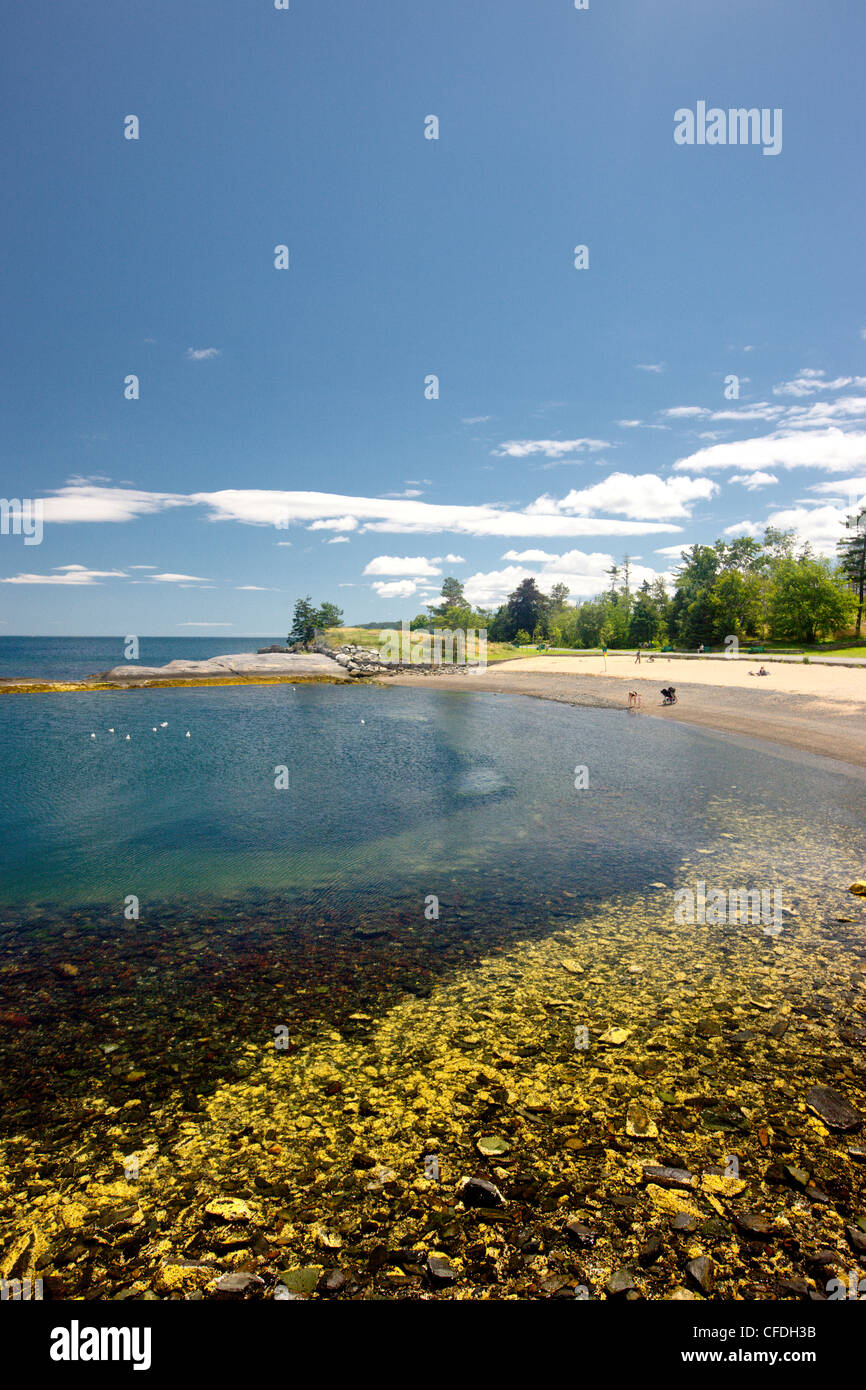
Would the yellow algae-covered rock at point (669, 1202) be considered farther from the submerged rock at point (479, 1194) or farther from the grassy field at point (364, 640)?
the grassy field at point (364, 640)

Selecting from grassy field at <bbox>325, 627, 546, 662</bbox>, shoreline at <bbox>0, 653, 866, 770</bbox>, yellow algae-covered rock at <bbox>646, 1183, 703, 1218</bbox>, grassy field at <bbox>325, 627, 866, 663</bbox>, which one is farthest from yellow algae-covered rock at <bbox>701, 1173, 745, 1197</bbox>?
grassy field at <bbox>325, 627, 546, 662</bbox>

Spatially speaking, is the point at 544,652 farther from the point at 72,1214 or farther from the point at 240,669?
the point at 72,1214

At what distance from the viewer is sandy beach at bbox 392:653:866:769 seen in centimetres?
3881

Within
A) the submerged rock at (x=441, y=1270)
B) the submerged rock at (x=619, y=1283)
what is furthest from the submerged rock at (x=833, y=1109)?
the submerged rock at (x=441, y=1270)

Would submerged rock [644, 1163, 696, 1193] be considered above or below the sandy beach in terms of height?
below

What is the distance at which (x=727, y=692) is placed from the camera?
195 ft

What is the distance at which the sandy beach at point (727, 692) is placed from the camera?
38812 mm

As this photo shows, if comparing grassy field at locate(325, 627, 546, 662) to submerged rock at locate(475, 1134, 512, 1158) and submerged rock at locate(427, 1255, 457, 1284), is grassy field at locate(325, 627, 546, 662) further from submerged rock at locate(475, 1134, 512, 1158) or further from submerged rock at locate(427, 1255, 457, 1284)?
submerged rock at locate(427, 1255, 457, 1284)

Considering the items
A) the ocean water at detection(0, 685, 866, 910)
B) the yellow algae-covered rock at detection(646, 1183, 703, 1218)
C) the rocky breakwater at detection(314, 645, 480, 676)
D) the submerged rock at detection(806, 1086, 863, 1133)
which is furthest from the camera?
the rocky breakwater at detection(314, 645, 480, 676)

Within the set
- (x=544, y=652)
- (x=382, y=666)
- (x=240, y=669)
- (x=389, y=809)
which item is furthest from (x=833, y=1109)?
(x=544, y=652)

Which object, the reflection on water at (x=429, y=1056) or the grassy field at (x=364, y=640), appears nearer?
the reflection on water at (x=429, y=1056)

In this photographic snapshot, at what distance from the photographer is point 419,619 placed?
168625mm

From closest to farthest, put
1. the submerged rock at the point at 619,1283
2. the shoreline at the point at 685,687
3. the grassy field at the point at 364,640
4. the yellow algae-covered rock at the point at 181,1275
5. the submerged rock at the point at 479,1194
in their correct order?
1. the submerged rock at the point at 619,1283
2. the yellow algae-covered rock at the point at 181,1275
3. the submerged rock at the point at 479,1194
4. the shoreline at the point at 685,687
5. the grassy field at the point at 364,640
